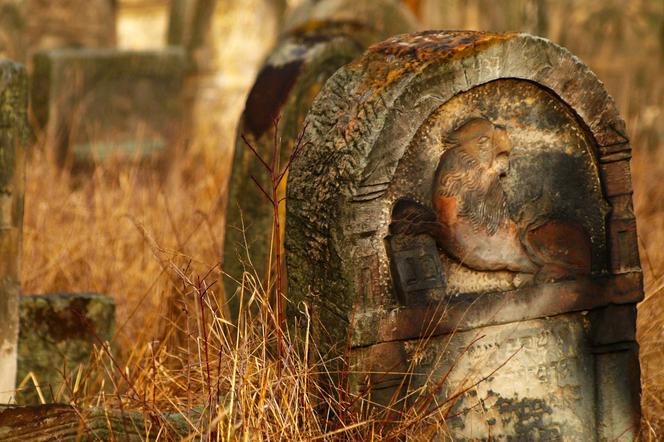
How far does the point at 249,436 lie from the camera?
2.70m

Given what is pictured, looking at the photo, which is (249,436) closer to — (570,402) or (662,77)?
(570,402)

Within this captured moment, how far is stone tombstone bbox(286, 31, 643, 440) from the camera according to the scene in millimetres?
2850

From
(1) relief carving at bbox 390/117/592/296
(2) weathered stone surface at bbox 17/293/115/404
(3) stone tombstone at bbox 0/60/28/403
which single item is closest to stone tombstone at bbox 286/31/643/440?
(1) relief carving at bbox 390/117/592/296

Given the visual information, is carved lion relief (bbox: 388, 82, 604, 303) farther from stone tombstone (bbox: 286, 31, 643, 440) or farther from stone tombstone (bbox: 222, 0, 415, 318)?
stone tombstone (bbox: 222, 0, 415, 318)

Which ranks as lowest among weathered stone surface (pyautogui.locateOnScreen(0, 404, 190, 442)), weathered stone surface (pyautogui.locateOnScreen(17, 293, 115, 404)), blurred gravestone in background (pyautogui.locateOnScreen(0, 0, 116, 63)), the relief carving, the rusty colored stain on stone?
weathered stone surface (pyautogui.locateOnScreen(0, 404, 190, 442))

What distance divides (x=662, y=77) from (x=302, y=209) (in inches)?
216

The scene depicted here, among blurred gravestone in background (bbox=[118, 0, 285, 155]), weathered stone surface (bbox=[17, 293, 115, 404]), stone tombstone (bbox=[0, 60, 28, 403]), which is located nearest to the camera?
stone tombstone (bbox=[0, 60, 28, 403])

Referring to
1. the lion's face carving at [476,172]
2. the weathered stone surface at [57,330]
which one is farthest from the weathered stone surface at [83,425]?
the weathered stone surface at [57,330]

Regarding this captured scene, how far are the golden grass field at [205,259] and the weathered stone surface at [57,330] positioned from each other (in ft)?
0.33

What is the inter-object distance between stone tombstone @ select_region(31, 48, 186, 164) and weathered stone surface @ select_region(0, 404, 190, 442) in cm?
397

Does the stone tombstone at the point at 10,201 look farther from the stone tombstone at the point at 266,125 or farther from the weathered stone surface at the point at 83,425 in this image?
the weathered stone surface at the point at 83,425

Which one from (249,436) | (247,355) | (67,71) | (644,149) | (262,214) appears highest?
(67,71)

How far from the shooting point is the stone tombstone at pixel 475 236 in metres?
2.85

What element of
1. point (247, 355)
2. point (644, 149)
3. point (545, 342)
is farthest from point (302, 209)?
point (644, 149)
